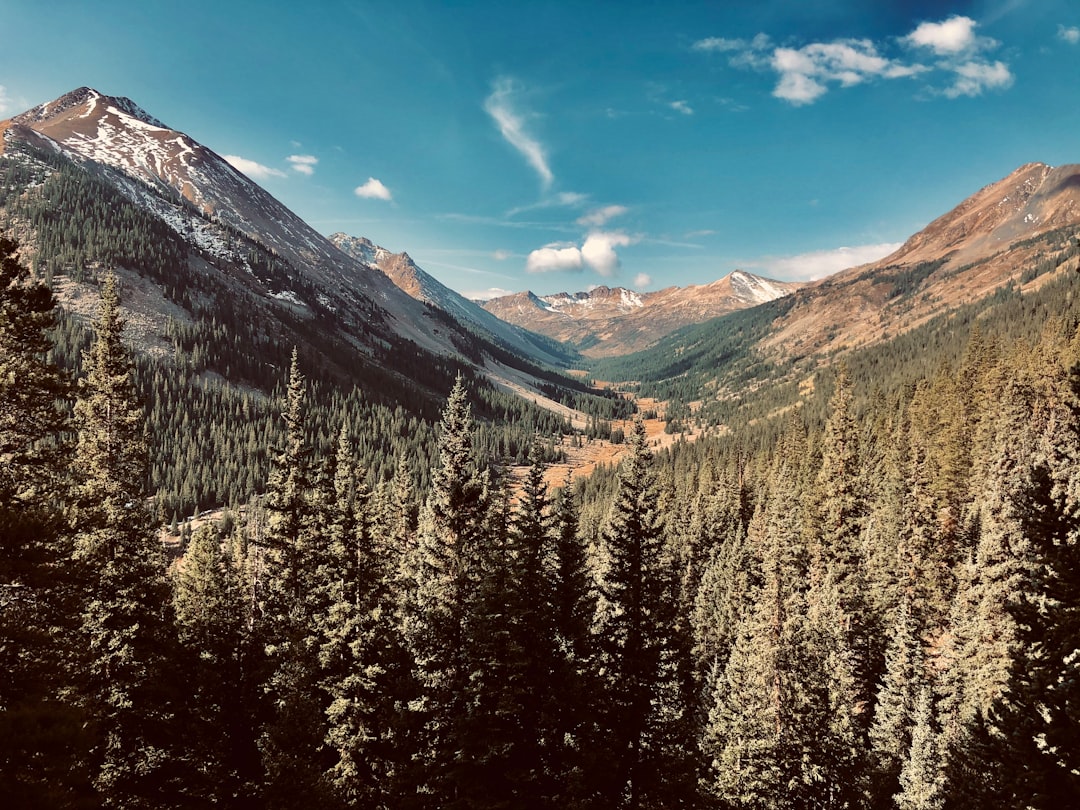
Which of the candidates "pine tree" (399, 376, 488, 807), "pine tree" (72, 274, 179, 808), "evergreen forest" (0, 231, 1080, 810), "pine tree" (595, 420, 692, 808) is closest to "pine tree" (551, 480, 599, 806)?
"evergreen forest" (0, 231, 1080, 810)

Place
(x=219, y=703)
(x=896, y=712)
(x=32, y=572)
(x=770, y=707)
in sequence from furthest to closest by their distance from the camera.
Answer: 1. (x=896, y=712)
2. (x=770, y=707)
3. (x=219, y=703)
4. (x=32, y=572)

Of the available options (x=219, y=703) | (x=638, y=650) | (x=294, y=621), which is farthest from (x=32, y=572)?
(x=638, y=650)

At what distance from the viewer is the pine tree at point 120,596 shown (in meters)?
17.7

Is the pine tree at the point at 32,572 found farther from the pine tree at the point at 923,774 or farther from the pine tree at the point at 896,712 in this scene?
the pine tree at the point at 896,712

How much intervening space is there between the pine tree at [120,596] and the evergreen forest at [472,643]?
0.10m

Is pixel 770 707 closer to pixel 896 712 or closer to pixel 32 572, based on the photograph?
pixel 896 712

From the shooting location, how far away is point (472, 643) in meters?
20.5

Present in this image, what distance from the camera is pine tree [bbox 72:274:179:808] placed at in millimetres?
17703

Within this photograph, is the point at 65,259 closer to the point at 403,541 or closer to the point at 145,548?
the point at 403,541

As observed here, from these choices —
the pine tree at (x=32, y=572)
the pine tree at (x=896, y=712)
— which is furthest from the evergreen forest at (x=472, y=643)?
the pine tree at (x=896, y=712)

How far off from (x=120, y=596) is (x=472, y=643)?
1288 cm

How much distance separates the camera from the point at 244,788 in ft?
77.9

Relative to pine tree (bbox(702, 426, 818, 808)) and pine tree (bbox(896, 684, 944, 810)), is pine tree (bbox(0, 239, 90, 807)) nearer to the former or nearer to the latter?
pine tree (bbox(702, 426, 818, 808))

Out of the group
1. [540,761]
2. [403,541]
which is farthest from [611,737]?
[403,541]
